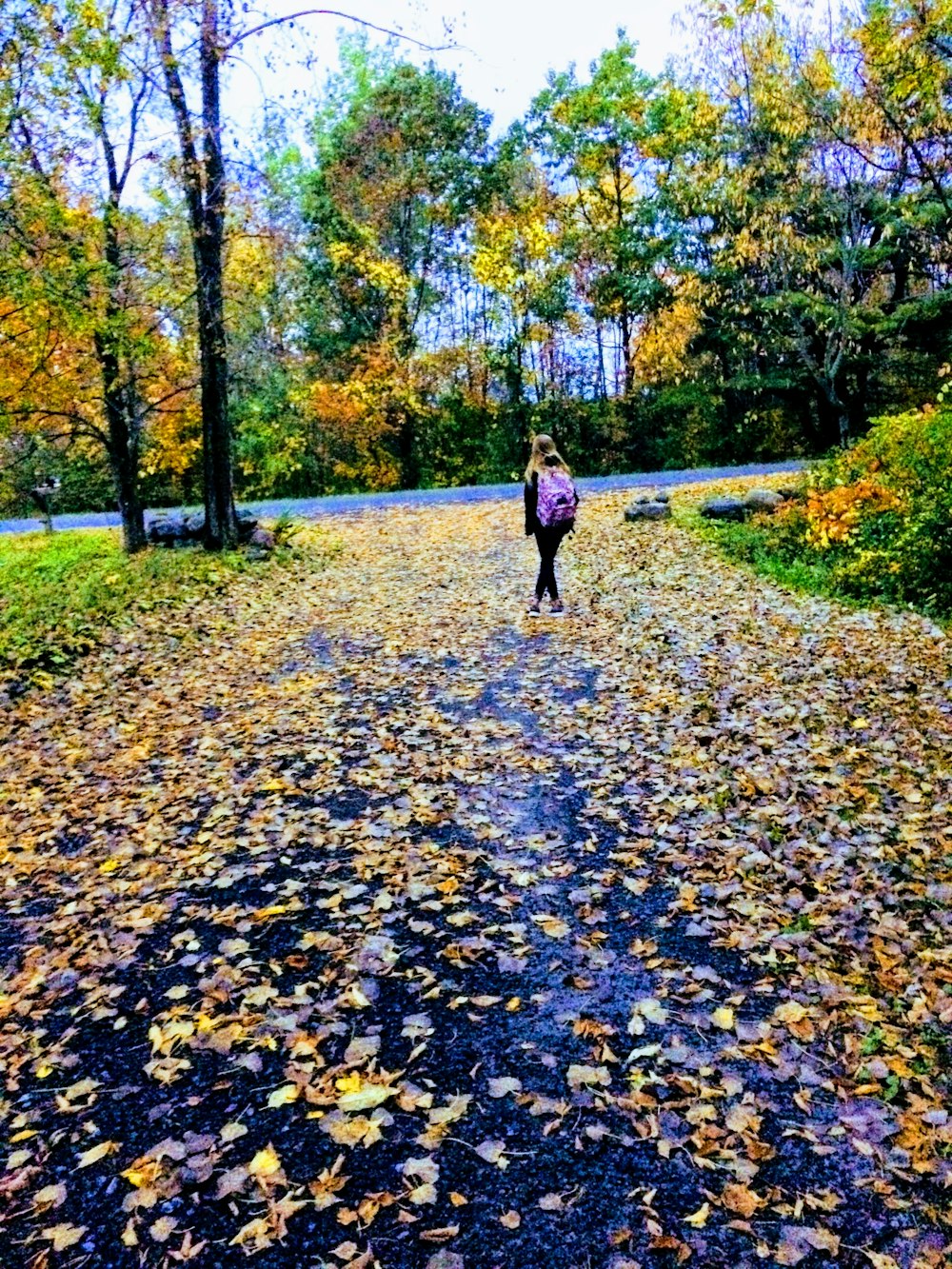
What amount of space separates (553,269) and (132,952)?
83.8 ft

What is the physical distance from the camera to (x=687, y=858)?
4910 mm

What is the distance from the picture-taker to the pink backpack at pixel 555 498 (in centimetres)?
935

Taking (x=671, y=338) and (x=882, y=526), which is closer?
(x=882, y=526)

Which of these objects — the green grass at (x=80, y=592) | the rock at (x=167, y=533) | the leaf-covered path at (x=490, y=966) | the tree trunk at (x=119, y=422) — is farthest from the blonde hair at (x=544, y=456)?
the rock at (x=167, y=533)

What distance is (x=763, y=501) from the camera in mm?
14594

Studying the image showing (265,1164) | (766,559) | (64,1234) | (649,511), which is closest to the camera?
(64,1234)

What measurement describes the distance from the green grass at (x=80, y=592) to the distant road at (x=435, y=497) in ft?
16.7

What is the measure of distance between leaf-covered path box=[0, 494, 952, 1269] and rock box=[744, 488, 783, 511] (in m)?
6.63

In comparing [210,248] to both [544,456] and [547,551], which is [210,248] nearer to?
[544,456]

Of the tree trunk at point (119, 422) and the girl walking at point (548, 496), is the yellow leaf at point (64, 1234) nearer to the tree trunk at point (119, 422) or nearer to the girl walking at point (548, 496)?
the girl walking at point (548, 496)

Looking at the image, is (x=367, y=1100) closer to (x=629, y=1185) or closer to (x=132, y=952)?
(x=629, y=1185)

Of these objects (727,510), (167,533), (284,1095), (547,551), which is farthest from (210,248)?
(284,1095)

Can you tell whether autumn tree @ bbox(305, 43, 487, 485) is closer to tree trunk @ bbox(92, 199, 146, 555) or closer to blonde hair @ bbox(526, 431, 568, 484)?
tree trunk @ bbox(92, 199, 146, 555)

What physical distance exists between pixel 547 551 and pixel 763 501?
6.51 m
